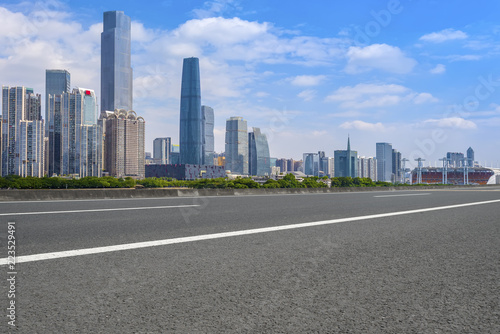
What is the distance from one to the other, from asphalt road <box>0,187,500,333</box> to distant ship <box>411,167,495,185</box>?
178 meters

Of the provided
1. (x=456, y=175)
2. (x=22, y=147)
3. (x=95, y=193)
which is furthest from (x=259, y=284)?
(x=22, y=147)

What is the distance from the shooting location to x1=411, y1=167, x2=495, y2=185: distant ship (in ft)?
544

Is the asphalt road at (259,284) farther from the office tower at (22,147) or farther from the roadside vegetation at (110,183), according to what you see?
the office tower at (22,147)

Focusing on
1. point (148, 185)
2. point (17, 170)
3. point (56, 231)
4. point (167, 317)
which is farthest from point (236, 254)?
point (17, 170)

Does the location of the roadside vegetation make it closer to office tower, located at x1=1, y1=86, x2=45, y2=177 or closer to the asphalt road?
the asphalt road

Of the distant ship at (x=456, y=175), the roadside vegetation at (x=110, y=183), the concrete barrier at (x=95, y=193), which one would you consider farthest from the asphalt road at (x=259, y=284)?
the distant ship at (x=456, y=175)

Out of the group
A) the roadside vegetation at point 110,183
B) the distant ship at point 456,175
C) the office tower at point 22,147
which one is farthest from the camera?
the office tower at point 22,147

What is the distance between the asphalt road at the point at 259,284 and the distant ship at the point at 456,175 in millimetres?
178192

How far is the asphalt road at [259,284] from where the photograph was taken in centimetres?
268

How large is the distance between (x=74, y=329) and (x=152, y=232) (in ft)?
14.0

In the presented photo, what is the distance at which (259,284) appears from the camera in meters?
3.60

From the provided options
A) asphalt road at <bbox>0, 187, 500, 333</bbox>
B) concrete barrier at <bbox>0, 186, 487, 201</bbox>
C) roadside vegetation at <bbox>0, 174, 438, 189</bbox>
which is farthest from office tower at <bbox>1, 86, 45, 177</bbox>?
asphalt road at <bbox>0, 187, 500, 333</bbox>

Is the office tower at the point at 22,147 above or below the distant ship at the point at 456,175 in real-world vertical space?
above

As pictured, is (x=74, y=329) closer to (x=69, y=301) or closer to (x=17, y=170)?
(x=69, y=301)
